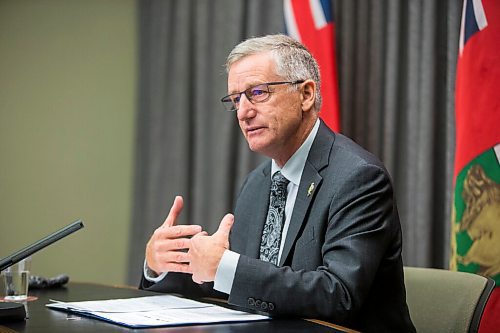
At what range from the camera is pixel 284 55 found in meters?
2.54

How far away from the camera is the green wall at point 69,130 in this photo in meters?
4.69

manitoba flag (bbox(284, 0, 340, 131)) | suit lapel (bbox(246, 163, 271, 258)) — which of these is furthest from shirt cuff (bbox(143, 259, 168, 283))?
manitoba flag (bbox(284, 0, 340, 131))

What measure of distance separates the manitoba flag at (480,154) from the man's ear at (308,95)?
0.67 metres

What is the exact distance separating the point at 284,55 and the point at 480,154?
34.0 inches

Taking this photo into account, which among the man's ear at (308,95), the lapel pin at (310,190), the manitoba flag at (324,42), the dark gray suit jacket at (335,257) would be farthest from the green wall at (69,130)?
the lapel pin at (310,190)

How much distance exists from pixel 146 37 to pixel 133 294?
8.82 ft

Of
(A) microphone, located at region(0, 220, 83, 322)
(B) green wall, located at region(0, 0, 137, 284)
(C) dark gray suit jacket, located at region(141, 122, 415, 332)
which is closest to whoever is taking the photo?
(A) microphone, located at region(0, 220, 83, 322)

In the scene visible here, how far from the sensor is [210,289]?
255 centimetres

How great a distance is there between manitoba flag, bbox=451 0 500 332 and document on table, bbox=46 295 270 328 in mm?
1147

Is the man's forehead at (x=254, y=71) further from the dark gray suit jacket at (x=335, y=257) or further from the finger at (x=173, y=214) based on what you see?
the finger at (x=173, y=214)

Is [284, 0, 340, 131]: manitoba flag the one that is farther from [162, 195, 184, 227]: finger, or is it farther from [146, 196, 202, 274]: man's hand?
[146, 196, 202, 274]: man's hand

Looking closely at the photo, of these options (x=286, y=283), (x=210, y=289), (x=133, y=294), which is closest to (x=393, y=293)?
(x=286, y=283)

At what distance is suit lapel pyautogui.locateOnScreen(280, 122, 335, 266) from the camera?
234cm

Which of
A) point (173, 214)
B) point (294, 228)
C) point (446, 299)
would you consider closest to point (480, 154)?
point (446, 299)
